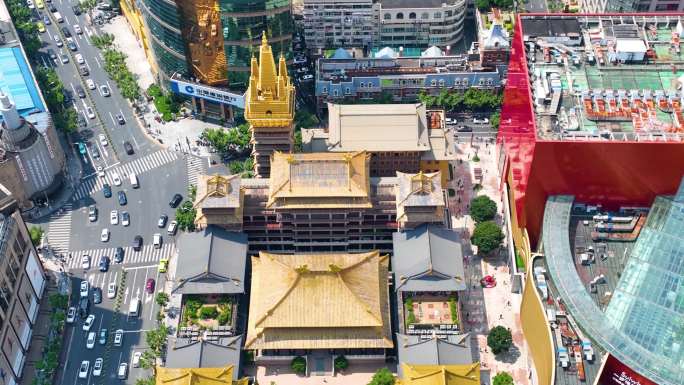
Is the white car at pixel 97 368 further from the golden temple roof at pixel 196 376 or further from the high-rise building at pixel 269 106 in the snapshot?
the high-rise building at pixel 269 106

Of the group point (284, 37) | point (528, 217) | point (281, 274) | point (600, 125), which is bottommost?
point (281, 274)

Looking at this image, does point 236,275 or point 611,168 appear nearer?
point 611,168

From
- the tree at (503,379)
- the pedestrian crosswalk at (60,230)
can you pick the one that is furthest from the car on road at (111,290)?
the tree at (503,379)

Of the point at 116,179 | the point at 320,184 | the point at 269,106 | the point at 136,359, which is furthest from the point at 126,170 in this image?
the point at 320,184

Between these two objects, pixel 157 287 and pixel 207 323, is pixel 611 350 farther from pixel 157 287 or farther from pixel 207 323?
pixel 157 287

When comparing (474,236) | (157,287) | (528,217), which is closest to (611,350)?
(528,217)

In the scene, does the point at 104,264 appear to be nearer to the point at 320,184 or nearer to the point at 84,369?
the point at 84,369
